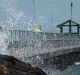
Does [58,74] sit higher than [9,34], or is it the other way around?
[9,34]

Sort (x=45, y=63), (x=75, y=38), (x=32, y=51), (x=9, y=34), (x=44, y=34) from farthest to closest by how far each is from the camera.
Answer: (x=75, y=38)
(x=44, y=34)
(x=45, y=63)
(x=32, y=51)
(x=9, y=34)

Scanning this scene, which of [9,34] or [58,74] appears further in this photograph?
[58,74]

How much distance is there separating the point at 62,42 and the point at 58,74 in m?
12.2

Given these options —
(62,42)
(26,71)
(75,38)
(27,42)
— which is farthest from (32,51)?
(26,71)

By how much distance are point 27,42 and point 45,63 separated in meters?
2.89

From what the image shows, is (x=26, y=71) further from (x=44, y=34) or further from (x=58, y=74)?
(x=44, y=34)

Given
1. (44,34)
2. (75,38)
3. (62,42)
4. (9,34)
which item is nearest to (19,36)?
(9,34)

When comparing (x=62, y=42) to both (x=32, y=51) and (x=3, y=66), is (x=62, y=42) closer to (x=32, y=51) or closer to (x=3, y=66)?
(x=32, y=51)

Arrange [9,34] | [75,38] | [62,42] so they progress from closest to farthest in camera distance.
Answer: [9,34], [62,42], [75,38]

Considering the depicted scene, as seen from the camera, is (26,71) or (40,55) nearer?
(26,71)

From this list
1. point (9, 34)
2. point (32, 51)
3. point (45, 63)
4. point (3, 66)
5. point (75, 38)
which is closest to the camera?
point (3, 66)

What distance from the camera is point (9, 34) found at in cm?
3388

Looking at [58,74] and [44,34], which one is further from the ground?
[44,34]

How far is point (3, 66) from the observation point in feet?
41.1
